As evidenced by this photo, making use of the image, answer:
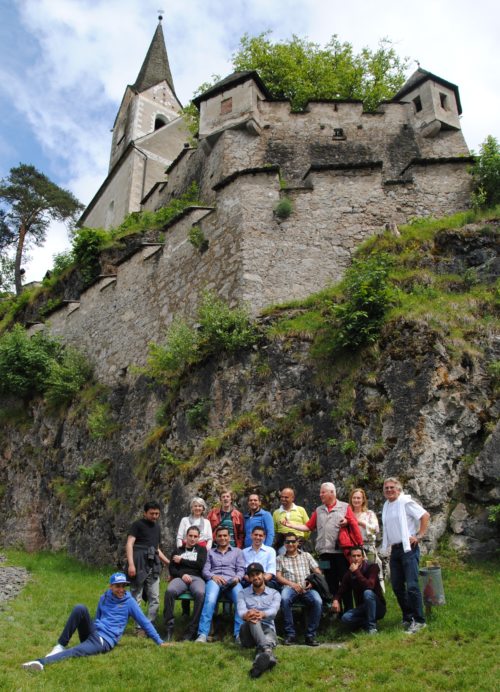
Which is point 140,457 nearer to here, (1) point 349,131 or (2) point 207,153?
(2) point 207,153

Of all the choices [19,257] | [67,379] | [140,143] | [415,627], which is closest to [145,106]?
[140,143]

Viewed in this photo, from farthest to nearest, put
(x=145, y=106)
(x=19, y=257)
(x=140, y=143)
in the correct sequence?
(x=145, y=106) → (x=19, y=257) → (x=140, y=143)

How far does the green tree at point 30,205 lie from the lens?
1335 inches

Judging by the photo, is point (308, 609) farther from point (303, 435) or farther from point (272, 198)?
point (272, 198)

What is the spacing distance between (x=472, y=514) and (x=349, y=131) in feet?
46.6

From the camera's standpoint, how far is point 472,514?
29.1 feet

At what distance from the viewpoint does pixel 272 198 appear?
15.1 meters

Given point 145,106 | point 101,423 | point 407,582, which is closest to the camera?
point 407,582

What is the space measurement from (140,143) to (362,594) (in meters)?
29.7

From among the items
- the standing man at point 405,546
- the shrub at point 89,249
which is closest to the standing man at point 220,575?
the standing man at point 405,546

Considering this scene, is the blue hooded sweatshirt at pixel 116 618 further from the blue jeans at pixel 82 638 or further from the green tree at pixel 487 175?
the green tree at pixel 487 175

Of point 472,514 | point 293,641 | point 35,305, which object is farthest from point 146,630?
point 35,305

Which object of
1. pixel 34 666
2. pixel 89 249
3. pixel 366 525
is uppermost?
pixel 89 249

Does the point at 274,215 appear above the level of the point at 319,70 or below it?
below
